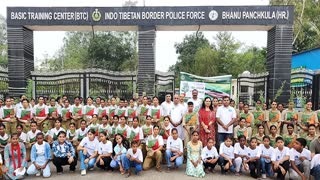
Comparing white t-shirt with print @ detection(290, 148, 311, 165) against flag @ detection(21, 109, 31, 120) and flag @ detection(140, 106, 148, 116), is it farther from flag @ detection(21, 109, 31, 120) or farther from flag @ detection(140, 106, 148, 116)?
flag @ detection(21, 109, 31, 120)

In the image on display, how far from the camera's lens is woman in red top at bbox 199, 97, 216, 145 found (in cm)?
654

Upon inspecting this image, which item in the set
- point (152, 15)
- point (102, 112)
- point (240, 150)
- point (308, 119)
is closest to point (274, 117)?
point (308, 119)

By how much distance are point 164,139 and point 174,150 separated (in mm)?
389

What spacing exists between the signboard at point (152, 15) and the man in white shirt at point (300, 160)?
5170mm

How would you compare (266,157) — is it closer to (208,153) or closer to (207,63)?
(208,153)

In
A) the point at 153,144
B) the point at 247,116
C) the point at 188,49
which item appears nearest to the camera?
the point at 153,144

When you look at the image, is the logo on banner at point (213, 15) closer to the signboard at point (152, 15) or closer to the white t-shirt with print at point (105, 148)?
the signboard at point (152, 15)

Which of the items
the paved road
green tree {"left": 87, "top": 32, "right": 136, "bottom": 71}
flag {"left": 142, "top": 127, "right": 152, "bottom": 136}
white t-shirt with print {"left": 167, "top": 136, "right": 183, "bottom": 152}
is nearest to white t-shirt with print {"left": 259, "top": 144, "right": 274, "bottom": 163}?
the paved road

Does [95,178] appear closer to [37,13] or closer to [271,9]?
[37,13]

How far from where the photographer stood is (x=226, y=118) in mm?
6602

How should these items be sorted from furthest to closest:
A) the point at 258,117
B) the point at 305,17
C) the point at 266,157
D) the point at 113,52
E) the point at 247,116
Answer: the point at 113,52 → the point at 305,17 → the point at 258,117 → the point at 247,116 → the point at 266,157

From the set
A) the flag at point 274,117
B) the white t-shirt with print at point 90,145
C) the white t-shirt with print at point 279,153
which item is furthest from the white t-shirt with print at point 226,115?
the white t-shirt with print at point 90,145

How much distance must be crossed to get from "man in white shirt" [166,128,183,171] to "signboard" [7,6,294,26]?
4.85m

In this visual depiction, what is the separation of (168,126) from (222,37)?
82.2 ft
